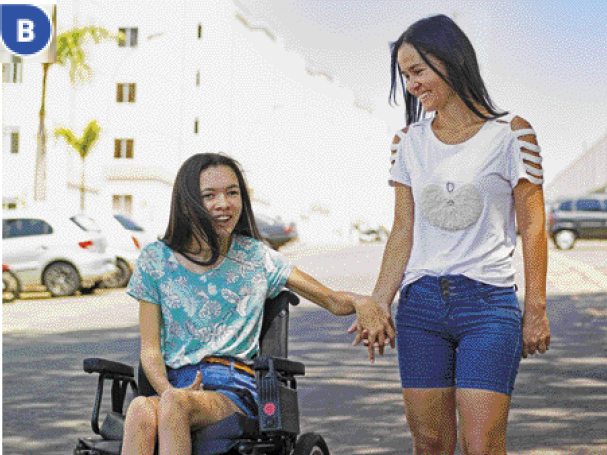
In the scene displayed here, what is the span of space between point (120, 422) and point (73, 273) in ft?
52.6

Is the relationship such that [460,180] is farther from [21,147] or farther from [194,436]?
[21,147]

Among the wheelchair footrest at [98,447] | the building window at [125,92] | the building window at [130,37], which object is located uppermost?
the building window at [130,37]

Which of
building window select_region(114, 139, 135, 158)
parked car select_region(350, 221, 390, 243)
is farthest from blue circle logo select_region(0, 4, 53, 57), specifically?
parked car select_region(350, 221, 390, 243)

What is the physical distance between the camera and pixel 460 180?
346cm

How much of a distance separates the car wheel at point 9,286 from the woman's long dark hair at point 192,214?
15444mm

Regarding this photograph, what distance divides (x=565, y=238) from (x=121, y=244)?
2153 cm

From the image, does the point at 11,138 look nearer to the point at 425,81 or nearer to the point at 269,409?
the point at 269,409

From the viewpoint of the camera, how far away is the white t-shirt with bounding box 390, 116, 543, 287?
11.3ft

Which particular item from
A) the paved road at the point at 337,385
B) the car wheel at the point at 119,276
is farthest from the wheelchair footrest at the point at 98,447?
the car wheel at the point at 119,276

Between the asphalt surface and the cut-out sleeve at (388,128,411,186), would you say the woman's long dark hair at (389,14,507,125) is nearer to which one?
the cut-out sleeve at (388,128,411,186)

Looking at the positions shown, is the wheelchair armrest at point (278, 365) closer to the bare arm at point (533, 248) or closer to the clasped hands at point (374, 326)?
the clasped hands at point (374, 326)

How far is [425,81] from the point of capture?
3.58 metres

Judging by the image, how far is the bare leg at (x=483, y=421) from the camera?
3.32 meters

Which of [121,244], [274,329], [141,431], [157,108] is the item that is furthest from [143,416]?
[157,108]
